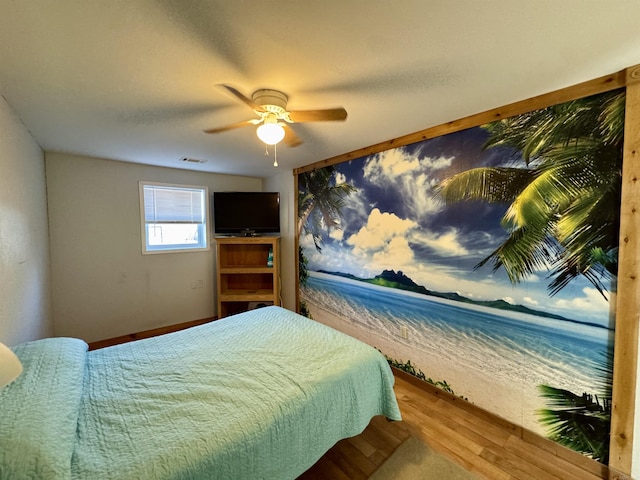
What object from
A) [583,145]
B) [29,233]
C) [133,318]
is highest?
[583,145]

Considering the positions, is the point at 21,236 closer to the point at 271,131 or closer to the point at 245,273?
the point at 271,131

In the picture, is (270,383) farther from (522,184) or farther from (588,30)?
(588,30)

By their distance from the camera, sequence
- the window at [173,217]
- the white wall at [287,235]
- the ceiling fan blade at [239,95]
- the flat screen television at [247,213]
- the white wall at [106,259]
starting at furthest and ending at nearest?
the white wall at [287,235] → the flat screen television at [247,213] → the window at [173,217] → the white wall at [106,259] → the ceiling fan blade at [239,95]

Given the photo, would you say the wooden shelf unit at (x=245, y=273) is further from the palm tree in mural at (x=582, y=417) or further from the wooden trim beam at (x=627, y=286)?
the wooden trim beam at (x=627, y=286)

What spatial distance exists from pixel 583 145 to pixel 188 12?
215 centimetres

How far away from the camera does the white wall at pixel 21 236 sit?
1.66 m

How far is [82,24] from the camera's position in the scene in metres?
1.06

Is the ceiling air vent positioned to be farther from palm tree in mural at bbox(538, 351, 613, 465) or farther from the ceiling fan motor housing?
palm tree in mural at bbox(538, 351, 613, 465)

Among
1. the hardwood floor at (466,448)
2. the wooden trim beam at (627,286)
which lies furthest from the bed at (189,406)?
the wooden trim beam at (627,286)

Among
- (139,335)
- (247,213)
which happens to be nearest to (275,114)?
(247,213)

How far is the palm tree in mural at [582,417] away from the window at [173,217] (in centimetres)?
402

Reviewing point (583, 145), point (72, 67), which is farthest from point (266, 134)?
point (583, 145)

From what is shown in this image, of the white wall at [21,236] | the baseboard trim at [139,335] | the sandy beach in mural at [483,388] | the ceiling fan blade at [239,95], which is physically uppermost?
the ceiling fan blade at [239,95]

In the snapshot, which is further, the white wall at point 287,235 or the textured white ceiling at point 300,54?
the white wall at point 287,235
